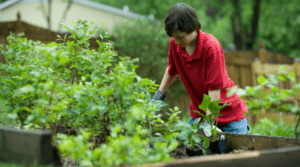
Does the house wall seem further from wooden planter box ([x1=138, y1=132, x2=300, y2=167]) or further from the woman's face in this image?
wooden planter box ([x1=138, y1=132, x2=300, y2=167])

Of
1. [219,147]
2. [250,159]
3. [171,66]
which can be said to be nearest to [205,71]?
[171,66]

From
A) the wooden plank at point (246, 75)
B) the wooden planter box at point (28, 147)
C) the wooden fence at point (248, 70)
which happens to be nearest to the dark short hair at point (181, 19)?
the wooden planter box at point (28, 147)

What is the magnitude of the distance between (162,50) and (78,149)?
4682 millimetres

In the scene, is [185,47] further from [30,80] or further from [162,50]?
[162,50]

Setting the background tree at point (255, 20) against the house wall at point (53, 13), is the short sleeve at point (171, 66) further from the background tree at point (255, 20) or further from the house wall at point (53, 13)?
the house wall at point (53, 13)

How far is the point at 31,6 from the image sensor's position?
17.1 m

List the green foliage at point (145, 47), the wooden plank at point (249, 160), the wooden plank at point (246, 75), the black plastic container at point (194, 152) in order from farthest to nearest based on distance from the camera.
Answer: the wooden plank at point (246, 75) → the green foliage at point (145, 47) → the black plastic container at point (194, 152) → the wooden plank at point (249, 160)

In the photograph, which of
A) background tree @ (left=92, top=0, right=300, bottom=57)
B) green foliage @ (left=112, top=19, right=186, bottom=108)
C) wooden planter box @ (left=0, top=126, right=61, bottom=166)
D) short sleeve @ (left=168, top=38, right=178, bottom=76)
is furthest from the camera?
background tree @ (left=92, top=0, right=300, bottom=57)

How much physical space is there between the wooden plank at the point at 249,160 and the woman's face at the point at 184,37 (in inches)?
39.4

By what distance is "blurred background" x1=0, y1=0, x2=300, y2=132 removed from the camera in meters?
5.60

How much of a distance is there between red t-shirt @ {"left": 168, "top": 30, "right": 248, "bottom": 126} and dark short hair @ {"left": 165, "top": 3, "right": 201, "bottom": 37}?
17cm

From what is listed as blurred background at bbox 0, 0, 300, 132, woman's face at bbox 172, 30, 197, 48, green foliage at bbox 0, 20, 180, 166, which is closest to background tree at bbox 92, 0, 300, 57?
blurred background at bbox 0, 0, 300, 132

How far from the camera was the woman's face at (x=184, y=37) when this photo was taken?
200cm

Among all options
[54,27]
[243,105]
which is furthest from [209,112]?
[54,27]
